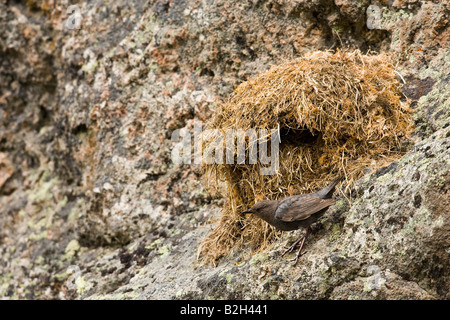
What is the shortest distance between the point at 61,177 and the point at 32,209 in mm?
681

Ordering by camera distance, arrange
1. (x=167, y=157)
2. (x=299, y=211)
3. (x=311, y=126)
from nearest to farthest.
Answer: (x=299, y=211) < (x=311, y=126) < (x=167, y=157)

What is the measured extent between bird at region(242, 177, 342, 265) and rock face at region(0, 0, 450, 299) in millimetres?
162

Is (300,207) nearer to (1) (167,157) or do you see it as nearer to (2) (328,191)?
(2) (328,191)

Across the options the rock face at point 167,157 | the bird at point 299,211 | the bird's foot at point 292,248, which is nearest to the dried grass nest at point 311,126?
the rock face at point 167,157

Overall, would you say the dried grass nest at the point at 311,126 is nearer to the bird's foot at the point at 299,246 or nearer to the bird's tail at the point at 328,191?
the bird's tail at the point at 328,191

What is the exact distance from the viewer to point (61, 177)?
8508mm

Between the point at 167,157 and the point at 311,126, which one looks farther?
the point at 167,157

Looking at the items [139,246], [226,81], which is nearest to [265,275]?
A: [139,246]

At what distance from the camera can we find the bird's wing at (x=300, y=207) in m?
4.78

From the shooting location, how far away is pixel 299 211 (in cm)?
481

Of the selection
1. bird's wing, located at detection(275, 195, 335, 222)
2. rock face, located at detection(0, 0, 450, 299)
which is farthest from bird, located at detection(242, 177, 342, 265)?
rock face, located at detection(0, 0, 450, 299)

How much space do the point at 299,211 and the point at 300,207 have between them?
44mm

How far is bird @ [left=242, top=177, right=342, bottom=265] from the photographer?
479 cm

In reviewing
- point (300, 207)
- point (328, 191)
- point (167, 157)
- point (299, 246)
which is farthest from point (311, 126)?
point (167, 157)
